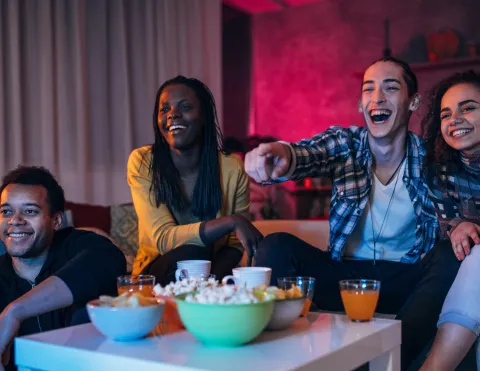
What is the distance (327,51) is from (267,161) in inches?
→ 153

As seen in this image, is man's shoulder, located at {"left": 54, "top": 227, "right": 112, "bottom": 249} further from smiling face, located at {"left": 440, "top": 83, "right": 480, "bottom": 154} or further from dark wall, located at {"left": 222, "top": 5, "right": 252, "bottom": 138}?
dark wall, located at {"left": 222, "top": 5, "right": 252, "bottom": 138}

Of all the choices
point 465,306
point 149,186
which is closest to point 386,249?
point 465,306

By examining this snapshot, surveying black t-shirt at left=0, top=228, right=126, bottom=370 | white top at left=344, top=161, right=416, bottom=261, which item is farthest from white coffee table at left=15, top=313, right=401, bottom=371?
white top at left=344, top=161, right=416, bottom=261

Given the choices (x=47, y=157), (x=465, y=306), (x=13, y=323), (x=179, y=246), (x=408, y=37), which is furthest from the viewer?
(x=408, y=37)

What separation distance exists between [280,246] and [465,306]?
0.61 metres

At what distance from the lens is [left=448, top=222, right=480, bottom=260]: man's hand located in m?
1.65

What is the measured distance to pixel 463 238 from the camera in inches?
65.4

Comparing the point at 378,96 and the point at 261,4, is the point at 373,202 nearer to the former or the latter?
the point at 378,96

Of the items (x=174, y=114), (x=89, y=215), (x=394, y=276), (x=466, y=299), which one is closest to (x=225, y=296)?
(x=466, y=299)

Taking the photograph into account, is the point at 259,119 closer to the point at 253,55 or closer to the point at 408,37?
the point at 253,55

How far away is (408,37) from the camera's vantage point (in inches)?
198

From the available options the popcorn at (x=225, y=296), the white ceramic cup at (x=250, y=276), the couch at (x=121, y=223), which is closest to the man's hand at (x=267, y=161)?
the white ceramic cup at (x=250, y=276)

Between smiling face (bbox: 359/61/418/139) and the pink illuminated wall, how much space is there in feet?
9.56

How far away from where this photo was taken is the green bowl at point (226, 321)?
3.54ft
